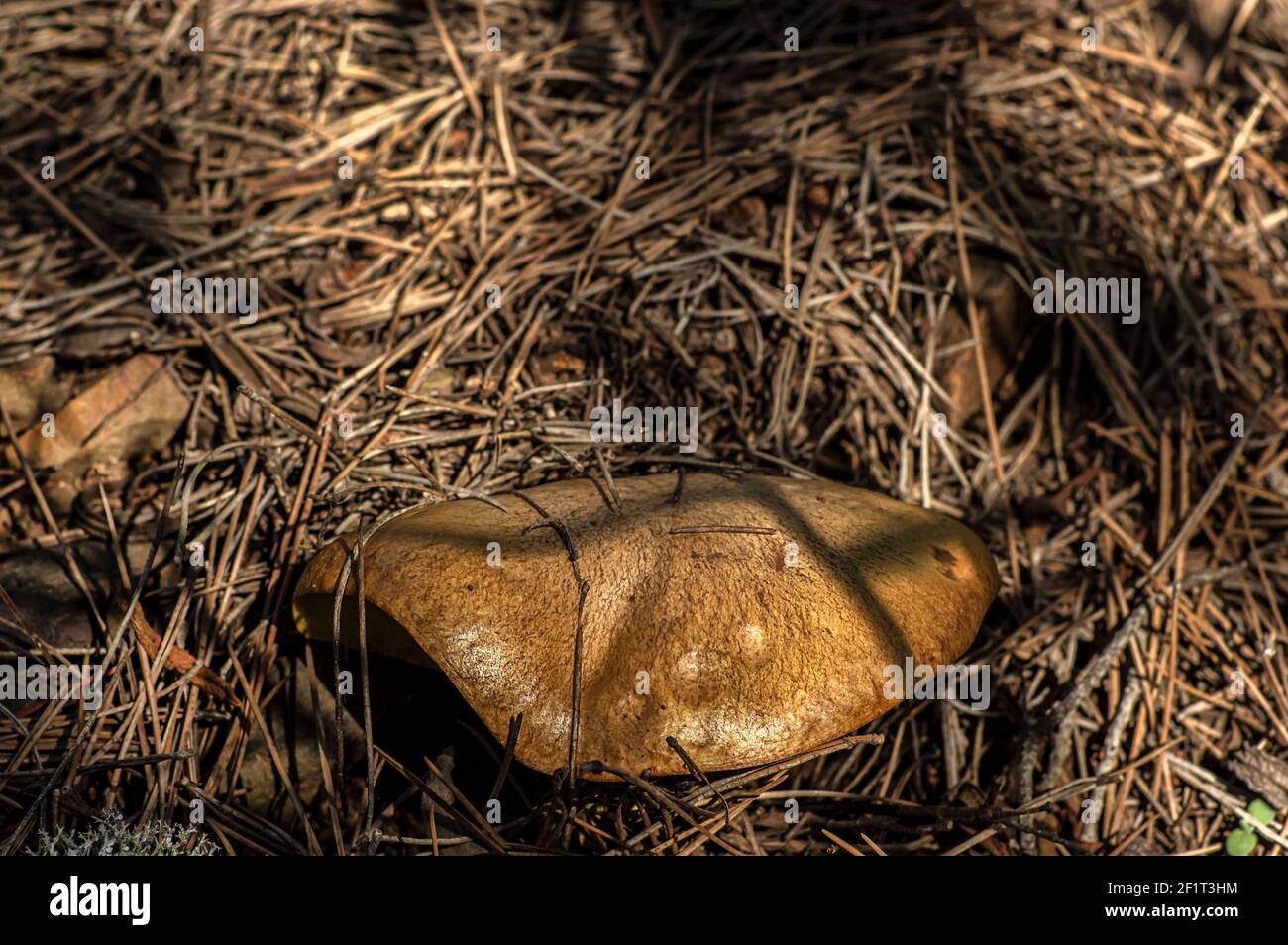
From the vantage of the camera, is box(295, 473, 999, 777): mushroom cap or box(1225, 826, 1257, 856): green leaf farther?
box(1225, 826, 1257, 856): green leaf

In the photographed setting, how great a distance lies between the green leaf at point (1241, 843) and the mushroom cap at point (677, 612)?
0.98m

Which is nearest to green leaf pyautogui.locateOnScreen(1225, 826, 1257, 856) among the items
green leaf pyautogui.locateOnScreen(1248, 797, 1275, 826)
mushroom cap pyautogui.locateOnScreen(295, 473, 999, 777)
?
green leaf pyautogui.locateOnScreen(1248, 797, 1275, 826)

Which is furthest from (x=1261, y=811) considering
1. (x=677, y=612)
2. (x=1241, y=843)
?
(x=677, y=612)

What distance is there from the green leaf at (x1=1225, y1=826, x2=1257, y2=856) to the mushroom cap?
38.6 inches

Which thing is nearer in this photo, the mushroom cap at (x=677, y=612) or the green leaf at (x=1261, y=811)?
the mushroom cap at (x=677, y=612)

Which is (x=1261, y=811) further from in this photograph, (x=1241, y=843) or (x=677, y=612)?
(x=677, y=612)

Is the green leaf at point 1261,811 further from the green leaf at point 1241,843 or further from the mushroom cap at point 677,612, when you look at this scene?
the mushroom cap at point 677,612

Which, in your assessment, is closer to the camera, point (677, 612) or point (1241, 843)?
point (677, 612)

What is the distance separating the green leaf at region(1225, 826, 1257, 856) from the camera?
233cm

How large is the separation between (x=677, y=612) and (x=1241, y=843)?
1657mm

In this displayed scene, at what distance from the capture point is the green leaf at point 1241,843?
233cm

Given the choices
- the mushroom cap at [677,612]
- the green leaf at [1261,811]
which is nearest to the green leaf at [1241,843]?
the green leaf at [1261,811]

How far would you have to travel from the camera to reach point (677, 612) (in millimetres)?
1857

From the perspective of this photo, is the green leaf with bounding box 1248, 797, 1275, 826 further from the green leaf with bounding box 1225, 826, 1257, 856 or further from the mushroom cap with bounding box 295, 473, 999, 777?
the mushroom cap with bounding box 295, 473, 999, 777
